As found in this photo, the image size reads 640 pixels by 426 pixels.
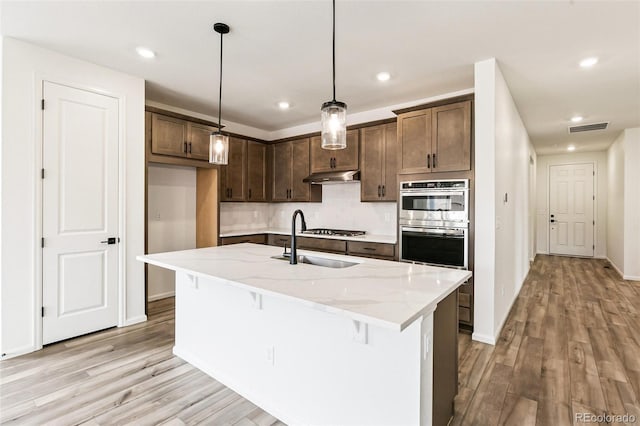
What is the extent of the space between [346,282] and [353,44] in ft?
6.58

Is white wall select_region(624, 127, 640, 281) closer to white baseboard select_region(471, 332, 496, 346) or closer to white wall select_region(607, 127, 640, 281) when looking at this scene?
white wall select_region(607, 127, 640, 281)

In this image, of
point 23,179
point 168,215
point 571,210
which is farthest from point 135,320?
point 571,210

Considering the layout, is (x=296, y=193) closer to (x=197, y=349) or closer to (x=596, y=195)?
(x=197, y=349)

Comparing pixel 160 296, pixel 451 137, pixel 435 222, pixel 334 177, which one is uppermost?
pixel 451 137

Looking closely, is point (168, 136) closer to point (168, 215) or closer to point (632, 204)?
point (168, 215)

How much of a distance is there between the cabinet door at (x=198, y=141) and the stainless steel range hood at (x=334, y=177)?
57.3 inches

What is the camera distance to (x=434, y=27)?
2428 mm

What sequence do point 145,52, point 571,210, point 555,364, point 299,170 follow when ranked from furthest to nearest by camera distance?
point 571,210 < point 299,170 < point 145,52 < point 555,364

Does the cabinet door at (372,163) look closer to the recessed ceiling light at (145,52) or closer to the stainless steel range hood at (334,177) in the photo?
the stainless steel range hood at (334,177)

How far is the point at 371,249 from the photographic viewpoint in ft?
12.9

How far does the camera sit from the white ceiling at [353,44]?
2.23 meters

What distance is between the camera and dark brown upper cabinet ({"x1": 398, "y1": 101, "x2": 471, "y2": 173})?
325 cm

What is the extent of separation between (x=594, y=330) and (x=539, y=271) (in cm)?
327

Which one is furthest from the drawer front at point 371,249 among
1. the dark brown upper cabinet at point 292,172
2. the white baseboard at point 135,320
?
the white baseboard at point 135,320
